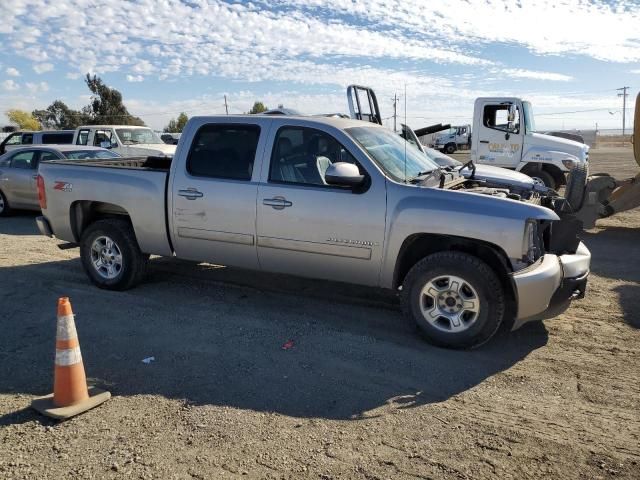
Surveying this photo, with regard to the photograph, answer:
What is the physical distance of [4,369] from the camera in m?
4.43

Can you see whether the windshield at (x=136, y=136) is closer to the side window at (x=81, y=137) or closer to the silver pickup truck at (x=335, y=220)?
the side window at (x=81, y=137)

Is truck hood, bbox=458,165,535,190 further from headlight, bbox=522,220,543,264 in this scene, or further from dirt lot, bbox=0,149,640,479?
headlight, bbox=522,220,543,264

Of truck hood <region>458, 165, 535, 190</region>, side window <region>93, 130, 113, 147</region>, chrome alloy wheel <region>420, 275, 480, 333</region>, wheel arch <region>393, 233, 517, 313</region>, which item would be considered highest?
side window <region>93, 130, 113, 147</region>

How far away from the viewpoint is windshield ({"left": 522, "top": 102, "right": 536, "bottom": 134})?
13.2 meters

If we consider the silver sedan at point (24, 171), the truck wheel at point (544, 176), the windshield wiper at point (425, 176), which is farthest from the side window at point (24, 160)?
the truck wheel at point (544, 176)

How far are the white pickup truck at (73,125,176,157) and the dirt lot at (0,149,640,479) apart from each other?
35.2ft

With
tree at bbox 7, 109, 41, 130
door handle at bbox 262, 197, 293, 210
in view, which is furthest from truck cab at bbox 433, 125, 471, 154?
tree at bbox 7, 109, 41, 130

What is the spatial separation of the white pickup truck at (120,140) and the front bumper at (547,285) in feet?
43.8

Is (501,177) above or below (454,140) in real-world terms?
below

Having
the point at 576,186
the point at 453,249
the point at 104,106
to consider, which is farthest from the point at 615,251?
the point at 104,106

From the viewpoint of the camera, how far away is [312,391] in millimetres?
4051

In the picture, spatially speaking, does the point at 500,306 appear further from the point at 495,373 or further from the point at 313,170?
the point at 313,170

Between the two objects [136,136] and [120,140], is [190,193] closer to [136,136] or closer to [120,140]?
[120,140]

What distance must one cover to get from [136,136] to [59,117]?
54603mm
